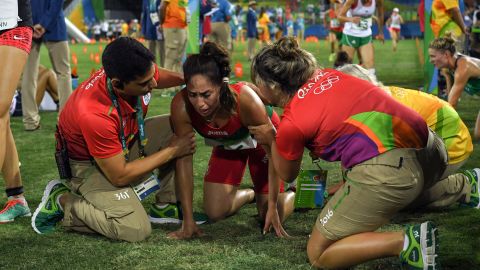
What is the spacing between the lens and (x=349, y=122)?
3184mm

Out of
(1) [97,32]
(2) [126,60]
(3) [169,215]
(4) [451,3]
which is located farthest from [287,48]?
(1) [97,32]

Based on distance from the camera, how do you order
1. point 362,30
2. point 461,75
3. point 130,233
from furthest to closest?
point 362,30
point 461,75
point 130,233

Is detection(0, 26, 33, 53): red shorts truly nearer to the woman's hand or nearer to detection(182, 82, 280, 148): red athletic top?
detection(182, 82, 280, 148): red athletic top

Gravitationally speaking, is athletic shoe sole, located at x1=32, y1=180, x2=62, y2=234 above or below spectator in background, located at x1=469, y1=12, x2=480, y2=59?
above

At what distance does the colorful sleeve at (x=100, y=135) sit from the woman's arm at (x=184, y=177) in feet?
1.41

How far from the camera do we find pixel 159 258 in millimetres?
3680

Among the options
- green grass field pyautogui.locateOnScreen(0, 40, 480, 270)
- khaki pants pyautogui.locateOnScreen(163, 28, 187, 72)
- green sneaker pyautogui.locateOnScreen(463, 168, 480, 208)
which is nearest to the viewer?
green grass field pyautogui.locateOnScreen(0, 40, 480, 270)

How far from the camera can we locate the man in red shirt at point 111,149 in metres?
3.79

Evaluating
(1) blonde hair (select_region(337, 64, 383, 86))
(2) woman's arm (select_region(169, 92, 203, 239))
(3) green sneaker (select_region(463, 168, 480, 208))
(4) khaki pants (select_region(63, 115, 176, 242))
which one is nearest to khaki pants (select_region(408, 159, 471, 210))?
(3) green sneaker (select_region(463, 168, 480, 208))

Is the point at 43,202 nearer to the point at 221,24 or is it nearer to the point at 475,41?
the point at 475,41

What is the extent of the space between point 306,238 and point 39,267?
4.91ft

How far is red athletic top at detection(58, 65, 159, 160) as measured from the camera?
3842 mm

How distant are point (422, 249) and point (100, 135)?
6.09 ft

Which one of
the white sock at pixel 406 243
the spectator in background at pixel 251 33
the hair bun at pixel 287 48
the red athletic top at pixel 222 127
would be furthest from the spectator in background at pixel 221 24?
the white sock at pixel 406 243
